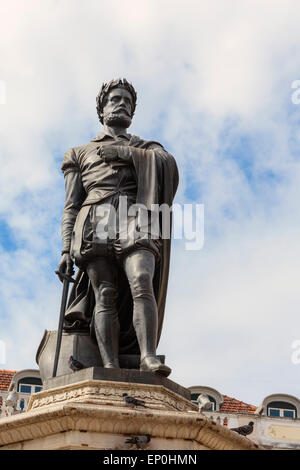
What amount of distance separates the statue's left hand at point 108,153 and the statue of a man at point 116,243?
1 centimetres

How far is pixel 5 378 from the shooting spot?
3216 cm

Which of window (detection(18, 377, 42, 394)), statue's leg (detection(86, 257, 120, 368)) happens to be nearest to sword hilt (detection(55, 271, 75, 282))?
statue's leg (detection(86, 257, 120, 368))

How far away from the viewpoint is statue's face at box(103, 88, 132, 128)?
30.4ft

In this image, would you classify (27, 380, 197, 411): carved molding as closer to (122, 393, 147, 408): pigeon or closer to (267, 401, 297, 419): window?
(122, 393, 147, 408): pigeon

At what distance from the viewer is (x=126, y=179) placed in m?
8.70

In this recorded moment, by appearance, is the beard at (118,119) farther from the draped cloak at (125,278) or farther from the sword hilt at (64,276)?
the sword hilt at (64,276)

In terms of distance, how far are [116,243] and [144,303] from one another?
0.74m

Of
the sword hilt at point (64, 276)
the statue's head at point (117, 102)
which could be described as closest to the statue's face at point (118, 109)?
the statue's head at point (117, 102)

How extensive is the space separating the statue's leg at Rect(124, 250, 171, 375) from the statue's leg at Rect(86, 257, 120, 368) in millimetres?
253

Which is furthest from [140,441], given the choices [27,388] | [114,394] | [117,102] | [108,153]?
[27,388]

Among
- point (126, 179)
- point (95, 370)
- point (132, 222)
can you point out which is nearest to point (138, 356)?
point (95, 370)

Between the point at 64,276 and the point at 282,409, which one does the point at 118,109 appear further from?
the point at 282,409
